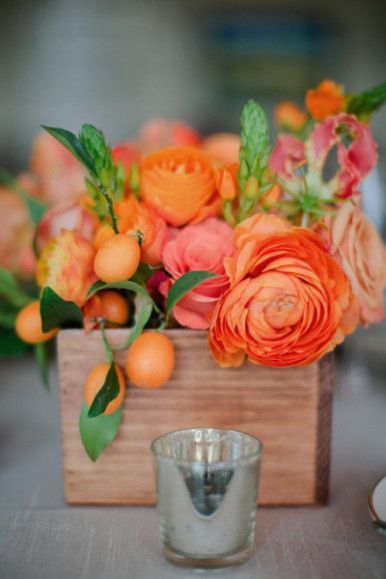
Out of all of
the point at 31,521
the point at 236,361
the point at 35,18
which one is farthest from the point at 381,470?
the point at 35,18

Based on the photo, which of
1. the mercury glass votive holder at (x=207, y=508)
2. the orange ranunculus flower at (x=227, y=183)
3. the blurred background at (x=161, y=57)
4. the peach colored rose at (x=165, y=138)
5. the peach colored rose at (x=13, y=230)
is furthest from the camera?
the blurred background at (x=161, y=57)

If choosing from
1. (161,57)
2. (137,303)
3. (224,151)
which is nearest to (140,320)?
(137,303)

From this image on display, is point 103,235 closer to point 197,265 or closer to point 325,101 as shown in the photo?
point 197,265

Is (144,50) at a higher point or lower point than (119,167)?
higher

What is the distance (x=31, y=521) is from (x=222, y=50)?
1.88 meters

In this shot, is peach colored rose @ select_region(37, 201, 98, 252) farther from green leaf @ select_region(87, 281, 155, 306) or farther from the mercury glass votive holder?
the mercury glass votive holder

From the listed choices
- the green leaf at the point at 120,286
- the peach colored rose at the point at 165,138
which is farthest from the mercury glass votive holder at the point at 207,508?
the peach colored rose at the point at 165,138

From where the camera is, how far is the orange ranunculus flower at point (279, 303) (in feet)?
1.52

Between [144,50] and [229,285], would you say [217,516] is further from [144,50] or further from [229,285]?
[144,50]

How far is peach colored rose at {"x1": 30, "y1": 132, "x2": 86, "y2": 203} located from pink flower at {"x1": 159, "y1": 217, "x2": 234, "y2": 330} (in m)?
0.52

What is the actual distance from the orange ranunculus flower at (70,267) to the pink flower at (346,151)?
0.65 feet

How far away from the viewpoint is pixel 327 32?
2.16 meters

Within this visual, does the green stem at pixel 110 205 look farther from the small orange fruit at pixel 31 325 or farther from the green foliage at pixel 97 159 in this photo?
the small orange fruit at pixel 31 325

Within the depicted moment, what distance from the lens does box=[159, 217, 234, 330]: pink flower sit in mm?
499
